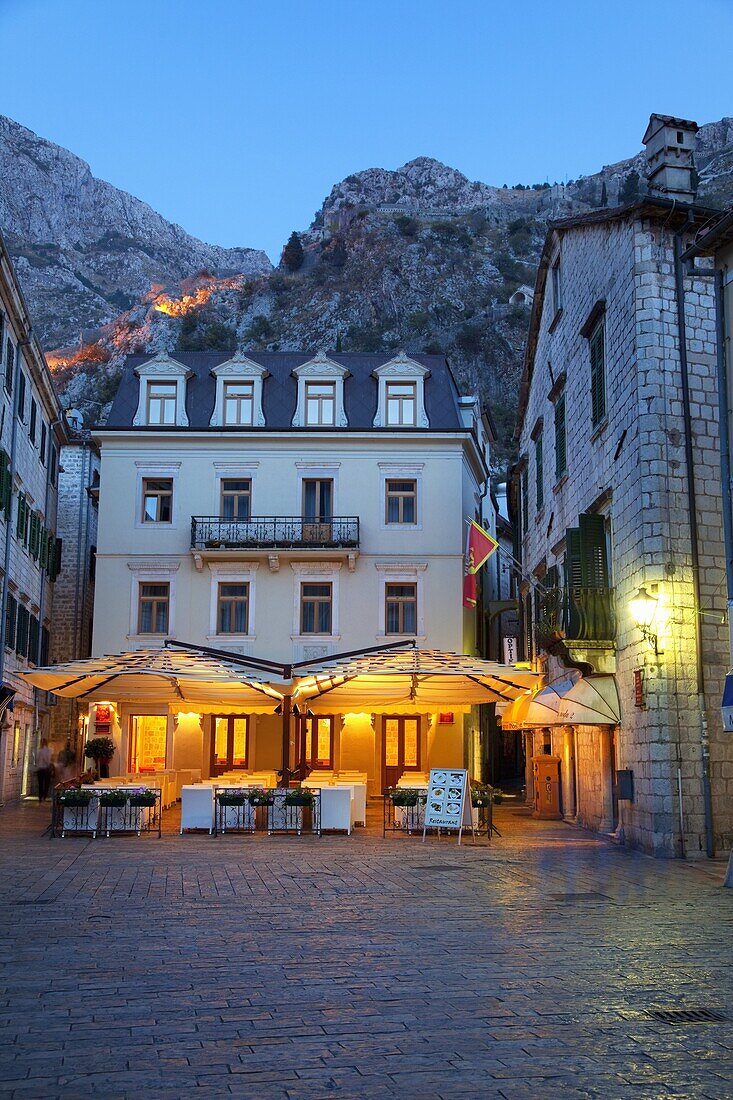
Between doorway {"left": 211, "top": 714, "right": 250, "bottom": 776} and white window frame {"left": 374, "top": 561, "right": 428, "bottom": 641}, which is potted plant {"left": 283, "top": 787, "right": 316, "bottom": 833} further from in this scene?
doorway {"left": 211, "top": 714, "right": 250, "bottom": 776}

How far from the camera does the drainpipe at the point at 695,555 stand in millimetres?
16219

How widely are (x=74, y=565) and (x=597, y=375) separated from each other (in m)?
26.6

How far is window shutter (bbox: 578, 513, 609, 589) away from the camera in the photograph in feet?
63.7

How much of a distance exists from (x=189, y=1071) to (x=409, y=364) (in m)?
30.9

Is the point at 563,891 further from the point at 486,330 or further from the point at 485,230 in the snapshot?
the point at 485,230

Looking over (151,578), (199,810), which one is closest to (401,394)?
(151,578)

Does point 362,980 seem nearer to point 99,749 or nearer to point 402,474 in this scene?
point 99,749

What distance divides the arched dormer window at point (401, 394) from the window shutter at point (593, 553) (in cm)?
1561

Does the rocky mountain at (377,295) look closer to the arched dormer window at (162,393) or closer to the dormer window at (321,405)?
the dormer window at (321,405)

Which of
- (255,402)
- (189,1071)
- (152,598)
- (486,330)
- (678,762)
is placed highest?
(486,330)

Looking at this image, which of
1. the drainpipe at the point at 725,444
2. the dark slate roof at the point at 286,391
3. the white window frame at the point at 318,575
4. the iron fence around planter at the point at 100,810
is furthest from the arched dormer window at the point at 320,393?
the drainpipe at the point at 725,444

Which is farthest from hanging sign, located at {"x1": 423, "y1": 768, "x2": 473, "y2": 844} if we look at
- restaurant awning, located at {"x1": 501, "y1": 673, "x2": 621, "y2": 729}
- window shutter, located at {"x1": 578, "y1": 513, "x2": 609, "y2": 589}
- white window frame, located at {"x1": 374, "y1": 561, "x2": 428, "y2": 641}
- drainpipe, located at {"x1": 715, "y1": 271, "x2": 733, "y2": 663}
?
white window frame, located at {"x1": 374, "y1": 561, "x2": 428, "y2": 641}

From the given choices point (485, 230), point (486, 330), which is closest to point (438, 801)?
point (486, 330)

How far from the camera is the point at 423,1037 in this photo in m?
6.36
